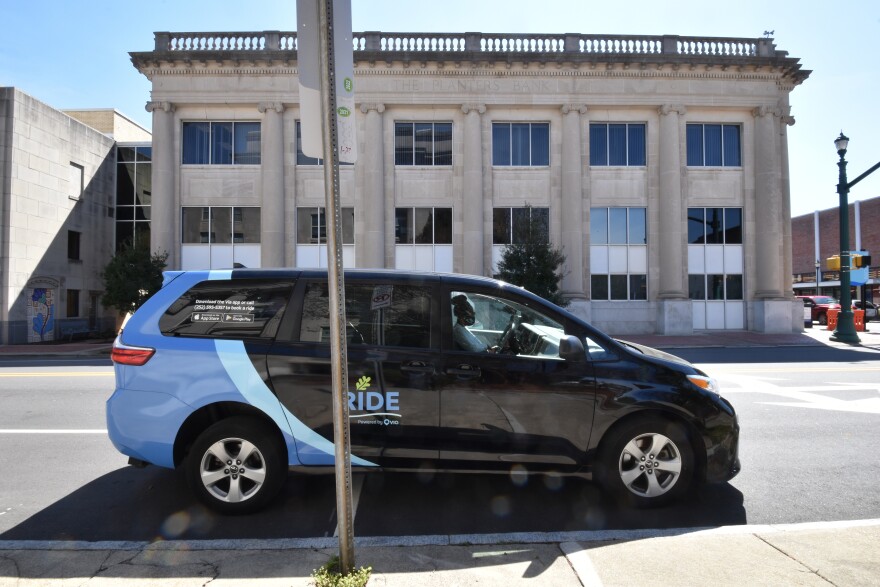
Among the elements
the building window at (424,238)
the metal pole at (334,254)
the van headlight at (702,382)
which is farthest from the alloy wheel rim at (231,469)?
the building window at (424,238)

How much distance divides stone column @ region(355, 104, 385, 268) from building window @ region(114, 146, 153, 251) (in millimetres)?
12654

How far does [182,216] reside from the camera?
22.9 metres

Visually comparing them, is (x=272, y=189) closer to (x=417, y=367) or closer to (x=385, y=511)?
(x=417, y=367)

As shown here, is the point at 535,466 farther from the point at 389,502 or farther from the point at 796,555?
the point at 796,555

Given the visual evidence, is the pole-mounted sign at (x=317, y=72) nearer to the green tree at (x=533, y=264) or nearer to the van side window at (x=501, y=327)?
the van side window at (x=501, y=327)

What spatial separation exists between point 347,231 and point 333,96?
21.0m

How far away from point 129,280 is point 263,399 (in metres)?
18.3

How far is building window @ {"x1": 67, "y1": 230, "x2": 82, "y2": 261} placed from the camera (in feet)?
78.4

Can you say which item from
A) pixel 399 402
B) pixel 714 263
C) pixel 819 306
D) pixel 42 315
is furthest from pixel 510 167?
pixel 819 306

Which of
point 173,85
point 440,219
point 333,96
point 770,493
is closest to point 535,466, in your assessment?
point 770,493

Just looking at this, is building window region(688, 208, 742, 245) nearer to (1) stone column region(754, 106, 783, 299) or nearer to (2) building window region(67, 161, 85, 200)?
(1) stone column region(754, 106, 783, 299)

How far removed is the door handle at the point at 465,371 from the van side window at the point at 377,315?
0.94 feet

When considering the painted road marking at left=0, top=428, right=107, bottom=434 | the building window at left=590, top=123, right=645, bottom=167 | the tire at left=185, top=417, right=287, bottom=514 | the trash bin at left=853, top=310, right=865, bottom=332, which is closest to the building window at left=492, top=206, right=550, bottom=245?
the building window at left=590, top=123, right=645, bottom=167

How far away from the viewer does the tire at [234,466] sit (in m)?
3.99
